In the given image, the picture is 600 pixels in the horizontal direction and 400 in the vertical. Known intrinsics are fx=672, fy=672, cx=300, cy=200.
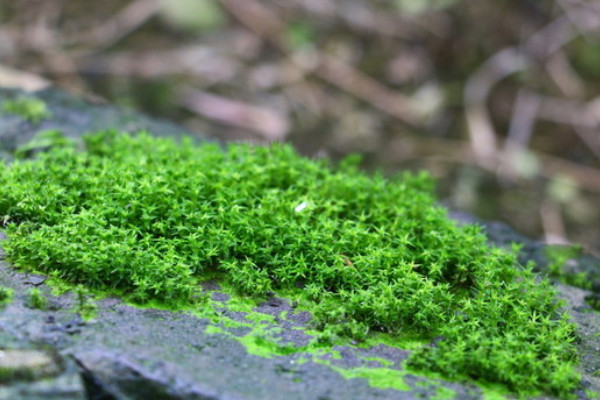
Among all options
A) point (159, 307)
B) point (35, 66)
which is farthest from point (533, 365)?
point (35, 66)

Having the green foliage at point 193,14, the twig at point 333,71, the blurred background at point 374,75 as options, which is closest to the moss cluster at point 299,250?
the blurred background at point 374,75

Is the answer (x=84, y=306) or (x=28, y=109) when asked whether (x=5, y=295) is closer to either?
(x=84, y=306)

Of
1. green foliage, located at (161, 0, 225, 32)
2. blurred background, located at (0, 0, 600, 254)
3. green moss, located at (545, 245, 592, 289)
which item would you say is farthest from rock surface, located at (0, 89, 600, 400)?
green foliage, located at (161, 0, 225, 32)

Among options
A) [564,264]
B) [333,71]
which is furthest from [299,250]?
[333,71]

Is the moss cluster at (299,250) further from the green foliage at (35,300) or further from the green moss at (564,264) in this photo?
the green moss at (564,264)

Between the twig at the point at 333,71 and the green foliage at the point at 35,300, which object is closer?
the green foliage at the point at 35,300

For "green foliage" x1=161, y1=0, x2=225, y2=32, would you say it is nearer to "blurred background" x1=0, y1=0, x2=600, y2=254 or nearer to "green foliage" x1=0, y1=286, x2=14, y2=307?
"blurred background" x1=0, y1=0, x2=600, y2=254
